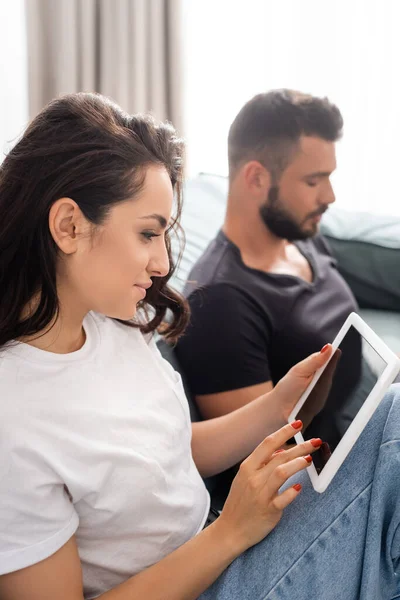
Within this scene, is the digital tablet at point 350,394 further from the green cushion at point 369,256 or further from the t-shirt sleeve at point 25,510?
the green cushion at point 369,256

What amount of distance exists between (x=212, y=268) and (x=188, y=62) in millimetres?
1534

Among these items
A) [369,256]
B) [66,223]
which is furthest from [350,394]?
[369,256]

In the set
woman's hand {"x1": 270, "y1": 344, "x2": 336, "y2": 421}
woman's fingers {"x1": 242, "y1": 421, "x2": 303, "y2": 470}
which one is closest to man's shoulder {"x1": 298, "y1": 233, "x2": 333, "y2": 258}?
woman's hand {"x1": 270, "y1": 344, "x2": 336, "y2": 421}

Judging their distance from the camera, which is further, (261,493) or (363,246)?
(363,246)

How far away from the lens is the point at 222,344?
144 centimetres

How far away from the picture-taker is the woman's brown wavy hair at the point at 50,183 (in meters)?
0.90

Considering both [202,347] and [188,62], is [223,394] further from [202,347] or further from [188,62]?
[188,62]

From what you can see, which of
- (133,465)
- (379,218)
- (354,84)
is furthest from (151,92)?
(133,465)

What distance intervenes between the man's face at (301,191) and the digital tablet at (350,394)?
0.56m

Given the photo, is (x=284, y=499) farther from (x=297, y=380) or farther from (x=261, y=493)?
(x=297, y=380)

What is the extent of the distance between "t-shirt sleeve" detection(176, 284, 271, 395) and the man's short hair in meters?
0.34

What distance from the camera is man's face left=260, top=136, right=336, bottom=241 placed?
1.65 m

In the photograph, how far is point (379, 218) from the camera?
7.19 ft

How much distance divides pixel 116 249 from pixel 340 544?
1.48ft
